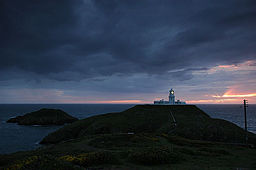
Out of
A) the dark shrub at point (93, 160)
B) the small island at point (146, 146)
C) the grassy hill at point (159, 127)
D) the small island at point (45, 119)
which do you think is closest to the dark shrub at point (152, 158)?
the small island at point (146, 146)

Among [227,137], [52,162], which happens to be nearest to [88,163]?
[52,162]

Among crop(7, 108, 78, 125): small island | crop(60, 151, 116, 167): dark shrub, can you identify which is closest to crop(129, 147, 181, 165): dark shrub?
crop(60, 151, 116, 167): dark shrub

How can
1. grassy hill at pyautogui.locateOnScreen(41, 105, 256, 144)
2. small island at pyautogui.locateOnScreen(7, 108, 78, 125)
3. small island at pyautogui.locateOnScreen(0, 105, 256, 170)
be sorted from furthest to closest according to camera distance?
small island at pyautogui.locateOnScreen(7, 108, 78, 125)
grassy hill at pyautogui.locateOnScreen(41, 105, 256, 144)
small island at pyautogui.locateOnScreen(0, 105, 256, 170)

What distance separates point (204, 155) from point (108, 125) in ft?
133

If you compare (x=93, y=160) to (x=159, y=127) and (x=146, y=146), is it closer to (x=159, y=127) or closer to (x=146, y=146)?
(x=146, y=146)

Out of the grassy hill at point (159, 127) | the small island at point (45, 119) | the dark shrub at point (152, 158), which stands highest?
the dark shrub at point (152, 158)

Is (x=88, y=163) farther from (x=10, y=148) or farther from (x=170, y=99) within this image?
(x=170, y=99)

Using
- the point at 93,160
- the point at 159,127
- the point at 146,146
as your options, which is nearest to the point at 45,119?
the point at 159,127

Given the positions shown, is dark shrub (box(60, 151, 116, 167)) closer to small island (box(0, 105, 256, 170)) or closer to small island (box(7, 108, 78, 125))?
small island (box(0, 105, 256, 170))

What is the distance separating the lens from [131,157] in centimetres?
1931

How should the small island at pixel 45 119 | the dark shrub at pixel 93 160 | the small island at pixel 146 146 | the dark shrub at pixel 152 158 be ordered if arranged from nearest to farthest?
the dark shrub at pixel 93 160
the small island at pixel 146 146
the dark shrub at pixel 152 158
the small island at pixel 45 119

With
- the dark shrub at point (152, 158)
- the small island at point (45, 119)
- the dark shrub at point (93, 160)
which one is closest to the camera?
the dark shrub at point (93, 160)

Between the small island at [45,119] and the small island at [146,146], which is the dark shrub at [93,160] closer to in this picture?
Answer: the small island at [146,146]

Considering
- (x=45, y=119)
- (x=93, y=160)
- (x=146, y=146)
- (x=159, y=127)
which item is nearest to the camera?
(x=93, y=160)
